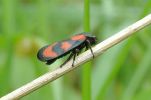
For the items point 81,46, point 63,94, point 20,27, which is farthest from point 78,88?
point 81,46

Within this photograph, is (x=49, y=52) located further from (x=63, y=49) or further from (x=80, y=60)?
(x=80, y=60)

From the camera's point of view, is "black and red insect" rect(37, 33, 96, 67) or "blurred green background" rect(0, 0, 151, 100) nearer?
"black and red insect" rect(37, 33, 96, 67)

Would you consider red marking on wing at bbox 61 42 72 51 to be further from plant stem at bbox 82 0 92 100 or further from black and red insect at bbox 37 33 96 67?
plant stem at bbox 82 0 92 100

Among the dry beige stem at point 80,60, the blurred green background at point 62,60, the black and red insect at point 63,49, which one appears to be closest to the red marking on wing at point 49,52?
the black and red insect at point 63,49

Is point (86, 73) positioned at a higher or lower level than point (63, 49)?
lower

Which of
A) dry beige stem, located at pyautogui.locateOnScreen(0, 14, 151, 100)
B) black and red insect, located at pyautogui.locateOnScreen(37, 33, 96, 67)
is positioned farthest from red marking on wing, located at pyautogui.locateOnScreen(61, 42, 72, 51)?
dry beige stem, located at pyautogui.locateOnScreen(0, 14, 151, 100)

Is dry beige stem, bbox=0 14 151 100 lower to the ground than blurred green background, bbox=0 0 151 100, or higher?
higher

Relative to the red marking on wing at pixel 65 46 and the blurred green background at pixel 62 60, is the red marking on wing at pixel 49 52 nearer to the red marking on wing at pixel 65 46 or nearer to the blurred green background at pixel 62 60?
the red marking on wing at pixel 65 46

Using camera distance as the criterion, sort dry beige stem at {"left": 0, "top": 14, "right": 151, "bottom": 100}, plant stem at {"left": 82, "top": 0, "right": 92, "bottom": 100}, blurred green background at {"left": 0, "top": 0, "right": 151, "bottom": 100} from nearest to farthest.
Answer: dry beige stem at {"left": 0, "top": 14, "right": 151, "bottom": 100} < plant stem at {"left": 82, "top": 0, "right": 92, "bottom": 100} < blurred green background at {"left": 0, "top": 0, "right": 151, "bottom": 100}

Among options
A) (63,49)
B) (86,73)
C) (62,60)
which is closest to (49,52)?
(63,49)
